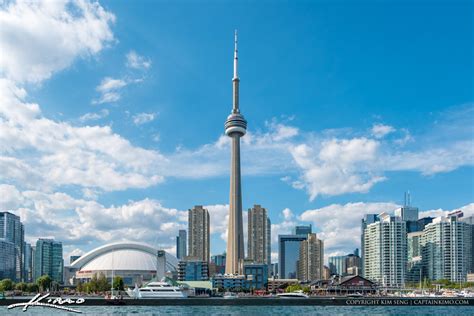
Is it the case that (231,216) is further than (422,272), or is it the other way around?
(422,272)

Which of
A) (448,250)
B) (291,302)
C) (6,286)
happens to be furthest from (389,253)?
(6,286)

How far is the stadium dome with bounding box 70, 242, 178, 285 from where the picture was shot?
178 m

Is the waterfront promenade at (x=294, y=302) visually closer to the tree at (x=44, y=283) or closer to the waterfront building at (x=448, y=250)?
the tree at (x=44, y=283)

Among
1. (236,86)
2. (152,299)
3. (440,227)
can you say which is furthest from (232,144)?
(152,299)

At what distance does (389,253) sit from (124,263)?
282 feet

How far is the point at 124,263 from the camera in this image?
184 metres

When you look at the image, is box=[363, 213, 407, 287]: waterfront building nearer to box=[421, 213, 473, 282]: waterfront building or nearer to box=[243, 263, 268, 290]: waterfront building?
box=[421, 213, 473, 282]: waterfront building

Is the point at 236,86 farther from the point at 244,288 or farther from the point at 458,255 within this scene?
the point at 458,255

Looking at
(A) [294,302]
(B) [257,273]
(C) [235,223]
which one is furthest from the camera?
(C) [235,223]

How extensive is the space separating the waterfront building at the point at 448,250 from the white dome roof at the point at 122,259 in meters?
85.7

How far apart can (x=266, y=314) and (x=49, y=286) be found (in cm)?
9022

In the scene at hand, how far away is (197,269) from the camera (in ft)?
542

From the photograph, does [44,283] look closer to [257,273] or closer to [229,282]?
[229,282]

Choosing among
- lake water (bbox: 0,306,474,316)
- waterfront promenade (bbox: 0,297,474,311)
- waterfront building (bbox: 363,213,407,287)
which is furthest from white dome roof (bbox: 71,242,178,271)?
lake water (bbox: 0,306,474,316)
